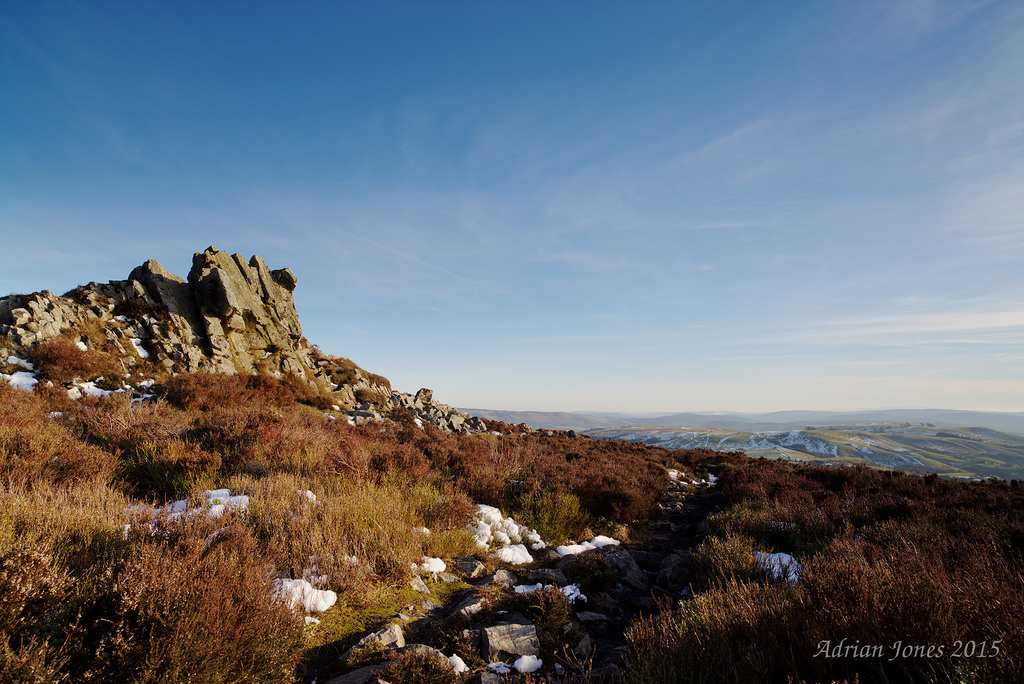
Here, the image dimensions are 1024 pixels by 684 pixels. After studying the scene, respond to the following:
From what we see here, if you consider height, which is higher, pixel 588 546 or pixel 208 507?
pixel 208 507

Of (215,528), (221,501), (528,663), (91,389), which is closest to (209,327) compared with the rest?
(91,389)

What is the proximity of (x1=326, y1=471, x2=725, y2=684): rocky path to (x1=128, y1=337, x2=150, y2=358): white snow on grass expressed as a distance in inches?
764

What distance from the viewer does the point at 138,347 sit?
1727 cm

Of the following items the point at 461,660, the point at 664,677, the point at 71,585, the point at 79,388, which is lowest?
the point at 461,660

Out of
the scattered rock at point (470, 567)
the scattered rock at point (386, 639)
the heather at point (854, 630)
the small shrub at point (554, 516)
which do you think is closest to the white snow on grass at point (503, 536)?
the small shrub at point (554, 516)

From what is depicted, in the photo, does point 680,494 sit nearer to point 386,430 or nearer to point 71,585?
point 386,430

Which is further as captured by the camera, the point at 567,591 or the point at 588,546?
the point at 588,546

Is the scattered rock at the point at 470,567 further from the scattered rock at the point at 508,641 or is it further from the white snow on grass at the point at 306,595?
the white snow on grass at the point at 306,595

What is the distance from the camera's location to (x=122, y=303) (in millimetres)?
19000

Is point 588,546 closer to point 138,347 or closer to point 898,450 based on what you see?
point 138,347

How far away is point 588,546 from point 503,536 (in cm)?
187

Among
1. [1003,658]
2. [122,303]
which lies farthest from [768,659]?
[122,303]

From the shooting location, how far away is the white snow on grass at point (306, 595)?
361 cm

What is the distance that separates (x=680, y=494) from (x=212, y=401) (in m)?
17.1
